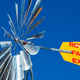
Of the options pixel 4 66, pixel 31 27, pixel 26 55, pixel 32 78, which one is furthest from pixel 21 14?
pixel 32 78

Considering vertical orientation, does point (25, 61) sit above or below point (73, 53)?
above

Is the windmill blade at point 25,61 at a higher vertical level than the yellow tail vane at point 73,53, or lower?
higher

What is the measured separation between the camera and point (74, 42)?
27.0ft

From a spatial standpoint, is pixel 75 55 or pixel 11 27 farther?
pixel 11 27

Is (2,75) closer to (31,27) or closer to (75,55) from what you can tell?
(31,27)

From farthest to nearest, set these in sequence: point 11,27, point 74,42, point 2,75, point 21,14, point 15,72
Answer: point 11,27 < point 74,42 < point 21,14 < point 15,72 < point 2,75

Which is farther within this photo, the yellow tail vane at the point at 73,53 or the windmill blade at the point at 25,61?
the yellow tail vane at the point at 73,53

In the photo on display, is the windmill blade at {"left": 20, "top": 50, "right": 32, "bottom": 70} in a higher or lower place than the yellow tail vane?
higher

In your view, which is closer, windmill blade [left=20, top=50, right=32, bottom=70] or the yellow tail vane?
windmill blade [left=20, top=50, right=32, bottom=70]

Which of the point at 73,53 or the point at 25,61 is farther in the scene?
the point at 73,53

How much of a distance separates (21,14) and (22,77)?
2.82m

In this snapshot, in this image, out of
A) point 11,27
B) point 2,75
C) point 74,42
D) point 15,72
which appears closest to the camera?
point 2,75

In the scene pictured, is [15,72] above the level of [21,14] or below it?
below

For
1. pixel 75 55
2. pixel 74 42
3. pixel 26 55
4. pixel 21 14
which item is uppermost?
pixel 21 14
